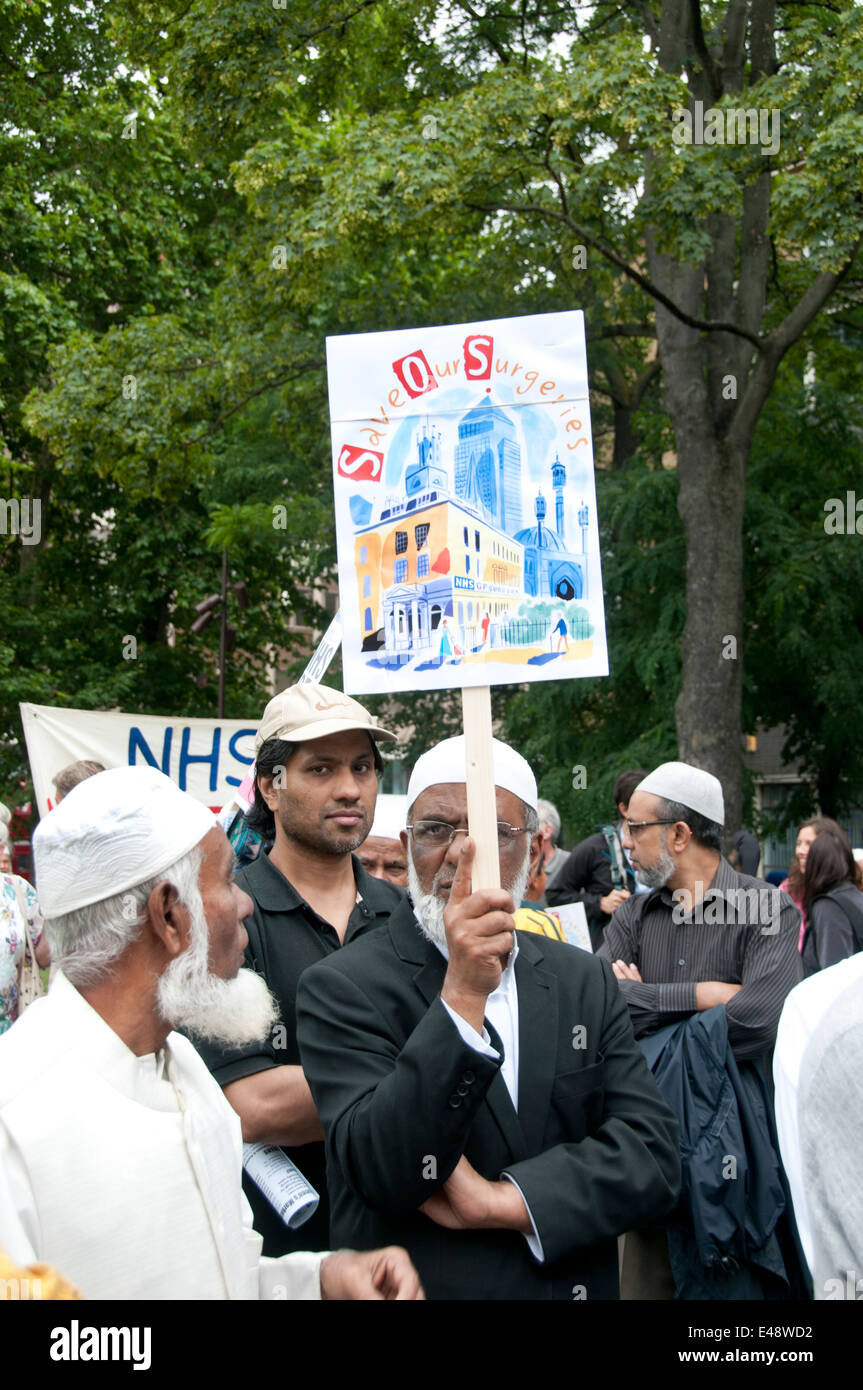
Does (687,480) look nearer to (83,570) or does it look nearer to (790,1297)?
(790,1297)

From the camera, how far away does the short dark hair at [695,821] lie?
4680mm

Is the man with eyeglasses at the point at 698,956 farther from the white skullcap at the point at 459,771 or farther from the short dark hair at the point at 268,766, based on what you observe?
the white skullcap at the point at 459,771

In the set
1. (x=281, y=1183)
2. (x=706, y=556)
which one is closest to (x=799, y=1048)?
(x=281, y=1183)

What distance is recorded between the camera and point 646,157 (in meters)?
12.5

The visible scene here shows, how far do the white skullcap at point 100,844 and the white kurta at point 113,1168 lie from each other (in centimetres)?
16

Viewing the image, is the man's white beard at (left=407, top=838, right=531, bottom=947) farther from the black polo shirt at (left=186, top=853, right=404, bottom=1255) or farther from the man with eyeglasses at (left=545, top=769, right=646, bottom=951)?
the man with eyeglasses at (left=545, top=769, right=646, bottom=951)

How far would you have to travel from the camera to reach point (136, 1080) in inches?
89.6

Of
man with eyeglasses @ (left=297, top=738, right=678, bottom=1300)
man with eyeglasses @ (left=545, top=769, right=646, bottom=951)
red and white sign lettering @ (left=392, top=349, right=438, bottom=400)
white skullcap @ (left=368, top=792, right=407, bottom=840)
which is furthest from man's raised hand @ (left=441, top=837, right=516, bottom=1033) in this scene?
man with eyeglasses @ (left=545, top=769, right=646, bottom=951)

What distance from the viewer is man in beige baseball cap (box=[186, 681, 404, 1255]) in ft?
9.66

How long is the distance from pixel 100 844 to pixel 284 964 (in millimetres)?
996

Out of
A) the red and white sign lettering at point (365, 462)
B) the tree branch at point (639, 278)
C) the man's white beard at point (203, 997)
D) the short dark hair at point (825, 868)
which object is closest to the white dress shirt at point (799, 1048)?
the man's white beard at point (203, 997)

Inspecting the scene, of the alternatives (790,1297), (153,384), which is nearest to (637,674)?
(153,384)

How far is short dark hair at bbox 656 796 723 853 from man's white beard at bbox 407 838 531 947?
1812 millimetres

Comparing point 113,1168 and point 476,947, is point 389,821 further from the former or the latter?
point 113,1168
